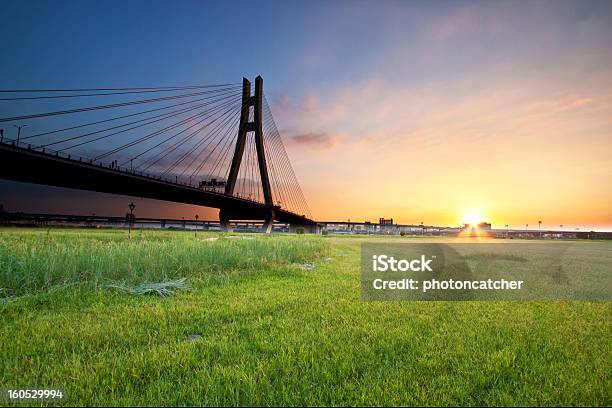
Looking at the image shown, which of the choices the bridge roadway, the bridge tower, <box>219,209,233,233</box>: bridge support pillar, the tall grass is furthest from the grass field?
<box>219,209,233,233</box>: bridge support pillar

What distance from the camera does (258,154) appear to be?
4459 centimetres

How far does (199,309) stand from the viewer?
558cm

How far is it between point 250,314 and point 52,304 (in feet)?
11.2

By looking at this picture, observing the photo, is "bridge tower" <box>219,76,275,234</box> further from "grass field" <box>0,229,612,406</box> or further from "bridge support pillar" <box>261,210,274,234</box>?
"grass field" <box>0,229,612,406</box>

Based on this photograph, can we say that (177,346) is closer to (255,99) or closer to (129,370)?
(129,370)

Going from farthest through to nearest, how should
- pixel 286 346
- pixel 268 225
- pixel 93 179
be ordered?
pixel 268 225
pixel 93 179
pixel 286 346

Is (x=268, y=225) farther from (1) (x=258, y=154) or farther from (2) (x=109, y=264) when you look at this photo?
(2) (x=109, y=264)

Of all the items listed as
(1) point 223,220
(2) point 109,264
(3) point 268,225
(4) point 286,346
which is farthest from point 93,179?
(4) point 286,346

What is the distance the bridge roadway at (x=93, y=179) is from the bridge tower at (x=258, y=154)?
2.13 m

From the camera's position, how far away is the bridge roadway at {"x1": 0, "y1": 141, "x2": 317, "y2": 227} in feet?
86.3

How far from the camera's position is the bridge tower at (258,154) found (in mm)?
43138

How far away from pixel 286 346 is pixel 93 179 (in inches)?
1325

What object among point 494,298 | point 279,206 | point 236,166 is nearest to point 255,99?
point 236,166

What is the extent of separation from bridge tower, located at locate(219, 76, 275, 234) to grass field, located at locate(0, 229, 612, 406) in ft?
119
